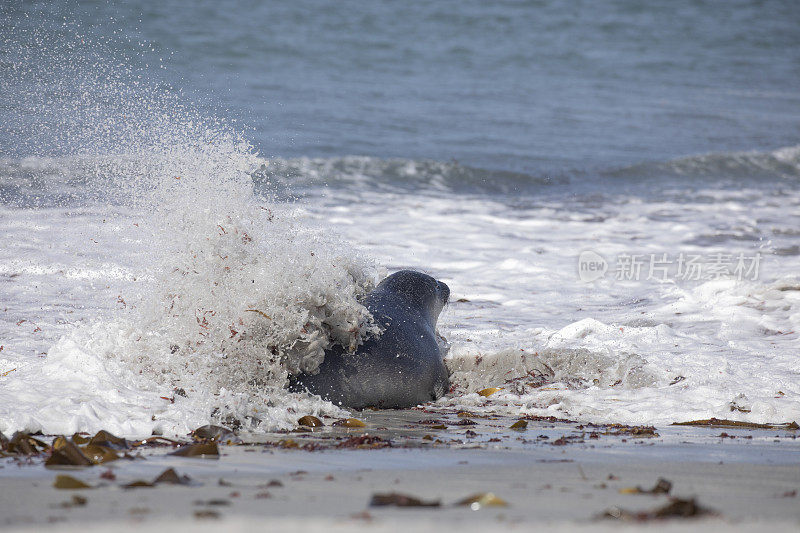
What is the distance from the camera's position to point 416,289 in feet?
16.1

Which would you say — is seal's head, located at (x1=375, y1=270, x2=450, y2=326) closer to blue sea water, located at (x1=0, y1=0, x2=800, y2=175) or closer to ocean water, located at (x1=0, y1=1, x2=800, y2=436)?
ocean water, located at (x1=0, y1=1, x2=800, y2=436)

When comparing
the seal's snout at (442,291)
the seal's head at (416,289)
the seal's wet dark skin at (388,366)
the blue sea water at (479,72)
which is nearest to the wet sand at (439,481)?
the seal's wet dark skin at (388,366)

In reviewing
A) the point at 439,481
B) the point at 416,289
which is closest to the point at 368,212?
the point at 416,289

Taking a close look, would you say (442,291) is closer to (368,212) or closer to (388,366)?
(388,366)

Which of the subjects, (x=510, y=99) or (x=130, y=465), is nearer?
(x=130, y=465)

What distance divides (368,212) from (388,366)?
619 centimetres

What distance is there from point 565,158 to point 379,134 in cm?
352

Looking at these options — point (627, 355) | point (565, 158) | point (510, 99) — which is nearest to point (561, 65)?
point (510, 99)

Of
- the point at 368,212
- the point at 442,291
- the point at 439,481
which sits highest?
the point at 368,212

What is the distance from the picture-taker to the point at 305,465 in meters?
2.64

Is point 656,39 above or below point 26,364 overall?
above

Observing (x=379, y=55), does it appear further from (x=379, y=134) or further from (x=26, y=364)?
(x=26, y=364)

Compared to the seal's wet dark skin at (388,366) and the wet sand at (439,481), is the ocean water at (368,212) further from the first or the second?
the wet sand at (439,481)

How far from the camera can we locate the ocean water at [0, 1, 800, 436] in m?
3.92
